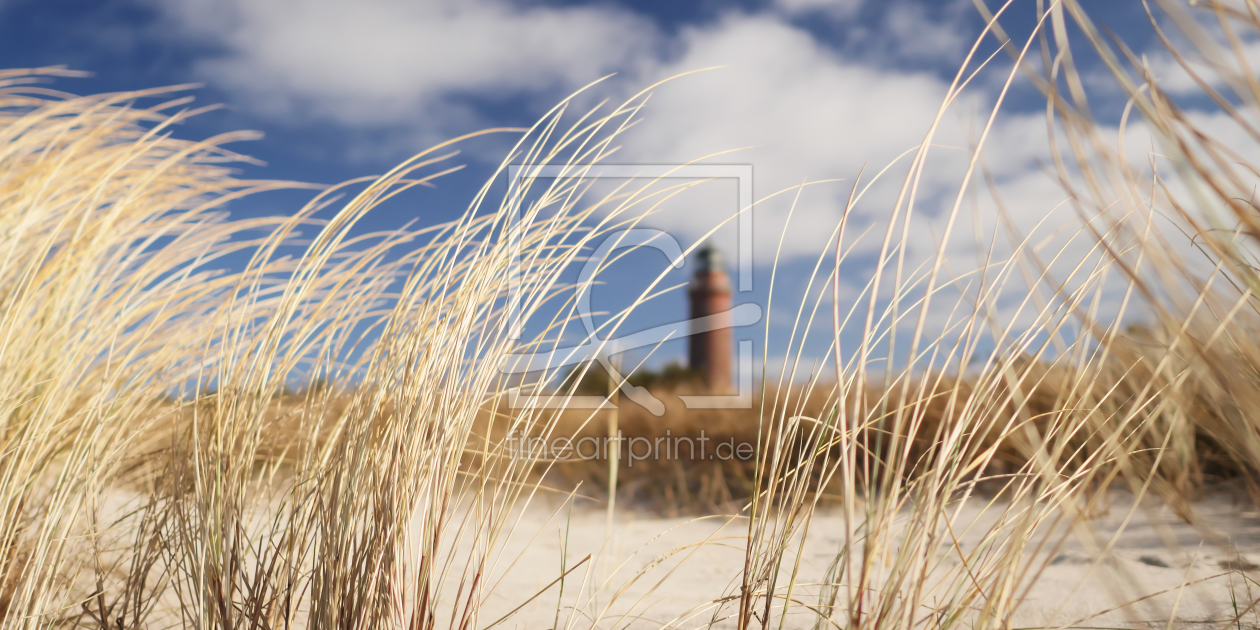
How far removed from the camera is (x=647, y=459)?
5.05m

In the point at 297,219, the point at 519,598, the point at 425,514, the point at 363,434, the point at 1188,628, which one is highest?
the point at 297,219

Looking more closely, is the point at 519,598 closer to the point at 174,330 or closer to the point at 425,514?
the point at 425,514

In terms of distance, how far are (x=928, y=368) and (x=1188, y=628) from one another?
1069 millimetres

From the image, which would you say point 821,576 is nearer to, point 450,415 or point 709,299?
point 450,415

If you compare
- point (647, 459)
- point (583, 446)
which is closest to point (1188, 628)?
point (647, 459)

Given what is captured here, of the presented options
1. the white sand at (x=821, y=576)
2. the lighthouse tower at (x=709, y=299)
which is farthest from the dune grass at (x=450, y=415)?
the lighthouse tower at (x=709, y=299)

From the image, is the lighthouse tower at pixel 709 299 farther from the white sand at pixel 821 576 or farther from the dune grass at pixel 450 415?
the dune grass at pixel 450 415

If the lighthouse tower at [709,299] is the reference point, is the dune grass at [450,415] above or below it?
below

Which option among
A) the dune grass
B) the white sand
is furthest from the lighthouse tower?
the dune grass

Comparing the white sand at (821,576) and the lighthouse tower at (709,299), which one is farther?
the lighthouse tower at (709,299)

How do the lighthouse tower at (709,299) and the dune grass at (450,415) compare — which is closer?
the dune grass at (450,415)

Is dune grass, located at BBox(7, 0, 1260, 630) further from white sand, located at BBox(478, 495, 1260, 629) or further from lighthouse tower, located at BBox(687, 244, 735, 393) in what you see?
lighthouse tower, located at BBox(687, 244, 735, 393)

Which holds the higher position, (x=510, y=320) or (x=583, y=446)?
(x=510, y=320)

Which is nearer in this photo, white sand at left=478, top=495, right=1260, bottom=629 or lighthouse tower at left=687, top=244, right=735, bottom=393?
white sand at left=478, top=495, right=1260, bottom=629
